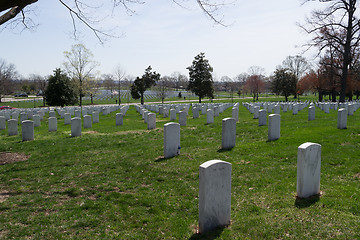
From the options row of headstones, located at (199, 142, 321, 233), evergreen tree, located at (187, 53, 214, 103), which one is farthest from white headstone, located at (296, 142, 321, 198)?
evergreen tree, located at (187, 53, 214, 103)

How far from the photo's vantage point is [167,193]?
5.85 metres

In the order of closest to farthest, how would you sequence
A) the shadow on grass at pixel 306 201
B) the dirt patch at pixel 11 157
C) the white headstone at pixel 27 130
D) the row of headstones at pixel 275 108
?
1. the shadow on grass at pixel 306 201
2. the dirt patch at pixel 11 157
3. the white headstone at pixel 27 130
4. the row of headstones at pixel 275 108

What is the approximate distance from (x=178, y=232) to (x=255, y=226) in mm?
1245

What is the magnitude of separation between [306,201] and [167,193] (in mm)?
2862

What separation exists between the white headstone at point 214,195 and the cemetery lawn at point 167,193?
6.8 inches

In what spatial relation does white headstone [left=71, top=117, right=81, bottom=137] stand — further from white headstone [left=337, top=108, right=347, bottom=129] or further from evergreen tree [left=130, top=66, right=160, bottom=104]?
evergreen tree [left=130, top=66, right=160, bottom=104]

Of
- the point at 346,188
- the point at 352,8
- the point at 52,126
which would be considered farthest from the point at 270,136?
the point at 352,8

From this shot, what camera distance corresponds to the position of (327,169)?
668 centimetres

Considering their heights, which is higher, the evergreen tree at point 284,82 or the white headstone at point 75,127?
the evergreen tree at point 284,82

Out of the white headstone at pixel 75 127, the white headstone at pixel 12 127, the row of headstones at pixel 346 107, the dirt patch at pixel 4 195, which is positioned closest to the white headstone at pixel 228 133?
the dirt patch at pixel 4 195

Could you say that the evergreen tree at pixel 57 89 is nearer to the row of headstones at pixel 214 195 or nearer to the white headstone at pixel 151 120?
the white headstone at pixel 151 120

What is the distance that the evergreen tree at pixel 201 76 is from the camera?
57188mm

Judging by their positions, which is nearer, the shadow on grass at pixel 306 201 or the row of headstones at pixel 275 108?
the shadow on grass at pixel 306 201

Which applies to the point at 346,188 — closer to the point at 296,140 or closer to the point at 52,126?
the point at 296,140
